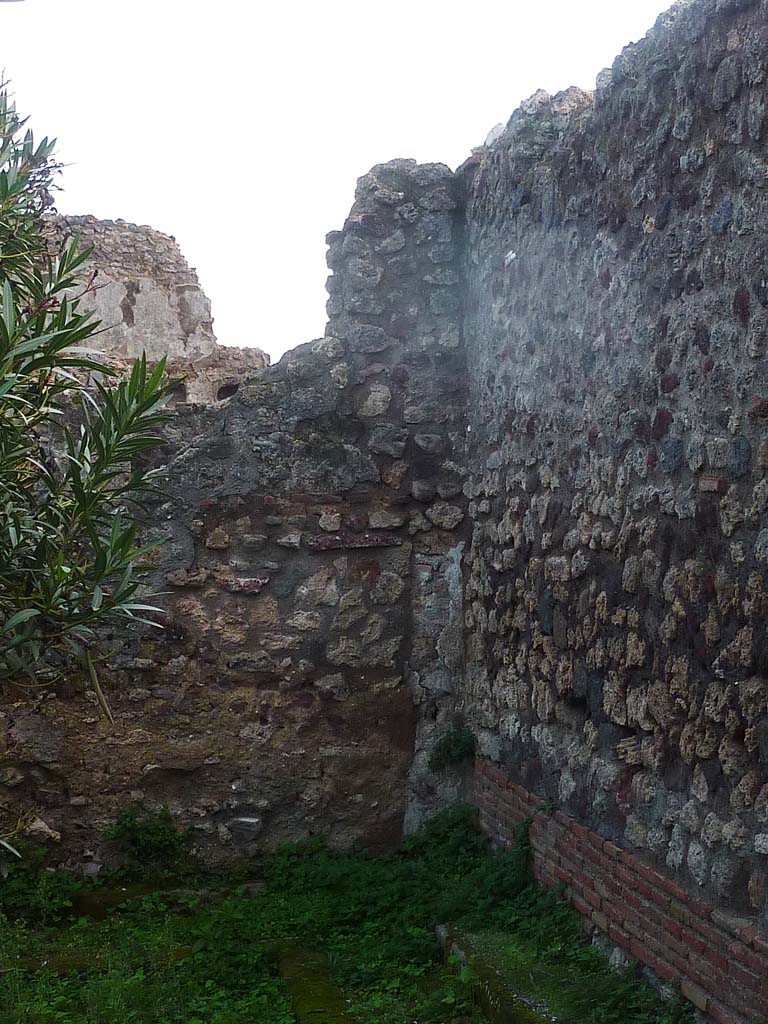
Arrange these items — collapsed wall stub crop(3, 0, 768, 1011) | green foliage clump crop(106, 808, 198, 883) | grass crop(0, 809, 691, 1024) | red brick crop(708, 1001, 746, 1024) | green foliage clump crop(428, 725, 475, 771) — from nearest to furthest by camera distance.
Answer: red brick crop(708, 1001, 746, 1024)
collapsed wall stub crop(3, 0, 768, 1011)
grass crop(0, 809, 691, 1024)
green foliage clump crop(106, 808, 198, 883)
green foliage clump crop(428, 725, 475, 771)

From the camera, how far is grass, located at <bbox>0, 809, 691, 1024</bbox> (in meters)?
4.38

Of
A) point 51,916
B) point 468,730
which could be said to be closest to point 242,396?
point 468,730

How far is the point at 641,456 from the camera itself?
454cm

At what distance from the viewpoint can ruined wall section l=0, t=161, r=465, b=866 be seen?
6.27m

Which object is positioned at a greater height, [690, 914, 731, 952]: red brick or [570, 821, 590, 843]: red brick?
[690, 914, 731, 952]: red brick

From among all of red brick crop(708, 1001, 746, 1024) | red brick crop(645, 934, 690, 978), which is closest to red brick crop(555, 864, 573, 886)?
red brick crop(645, 934, 690, 978)

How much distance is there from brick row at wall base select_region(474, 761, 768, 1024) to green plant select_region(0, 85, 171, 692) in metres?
2.09

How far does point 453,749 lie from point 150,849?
5.64 feet

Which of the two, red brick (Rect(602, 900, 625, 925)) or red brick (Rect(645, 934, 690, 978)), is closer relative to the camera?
red brick (Rect(645, 934, 690, 978))

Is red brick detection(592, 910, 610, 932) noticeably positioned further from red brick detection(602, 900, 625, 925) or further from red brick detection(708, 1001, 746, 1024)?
red brick detection(708, 1001, 746, 1024)

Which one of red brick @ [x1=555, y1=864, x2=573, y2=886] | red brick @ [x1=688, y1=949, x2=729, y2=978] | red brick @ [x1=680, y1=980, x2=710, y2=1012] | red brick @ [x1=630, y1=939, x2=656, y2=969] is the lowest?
red brick @ [x1=555, y1=864, x2=573, y2=886]

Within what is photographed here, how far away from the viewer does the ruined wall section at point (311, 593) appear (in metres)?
6.27

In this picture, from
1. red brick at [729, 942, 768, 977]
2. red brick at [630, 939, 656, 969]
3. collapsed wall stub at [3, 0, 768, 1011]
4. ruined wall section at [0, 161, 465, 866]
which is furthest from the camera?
ruined wall section at [0, 161, 465, 866]

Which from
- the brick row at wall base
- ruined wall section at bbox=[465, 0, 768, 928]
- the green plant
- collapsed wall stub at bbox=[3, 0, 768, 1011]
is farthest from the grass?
the green plant
